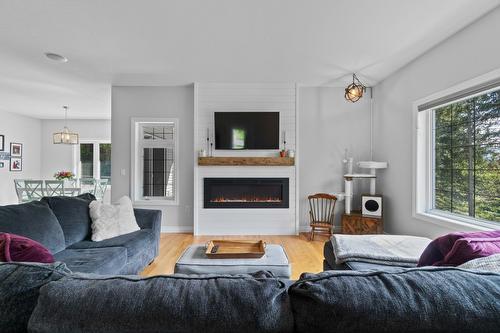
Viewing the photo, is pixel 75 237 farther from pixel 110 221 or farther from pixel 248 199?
pixel 248 199

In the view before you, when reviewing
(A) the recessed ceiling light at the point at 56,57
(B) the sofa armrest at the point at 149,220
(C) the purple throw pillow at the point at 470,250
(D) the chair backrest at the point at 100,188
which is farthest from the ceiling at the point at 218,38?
(D) the chair backrest at the point at 100,188

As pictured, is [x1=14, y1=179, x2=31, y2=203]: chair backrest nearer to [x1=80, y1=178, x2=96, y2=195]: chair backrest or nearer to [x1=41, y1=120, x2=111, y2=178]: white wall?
[x1=80, y1=178, x2=96, y2=195]: chair backrest

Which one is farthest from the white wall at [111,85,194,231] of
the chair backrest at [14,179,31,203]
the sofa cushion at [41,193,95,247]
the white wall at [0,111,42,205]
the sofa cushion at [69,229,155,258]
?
the white wall at [0,111,42,205]

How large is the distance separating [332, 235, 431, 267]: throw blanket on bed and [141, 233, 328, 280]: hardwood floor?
903 millimetres

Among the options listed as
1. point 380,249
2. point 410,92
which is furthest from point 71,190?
point 410,92

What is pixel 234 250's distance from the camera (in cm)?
218

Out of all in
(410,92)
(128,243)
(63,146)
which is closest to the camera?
(128,243)

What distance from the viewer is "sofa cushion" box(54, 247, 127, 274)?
6.07 feet

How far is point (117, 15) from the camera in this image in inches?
94.9

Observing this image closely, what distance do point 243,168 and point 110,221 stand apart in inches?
89.1

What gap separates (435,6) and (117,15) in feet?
9.71

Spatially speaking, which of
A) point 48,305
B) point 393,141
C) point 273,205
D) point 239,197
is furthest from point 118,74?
point 393,141

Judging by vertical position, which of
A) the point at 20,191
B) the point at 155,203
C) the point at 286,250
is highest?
the point at 20,191

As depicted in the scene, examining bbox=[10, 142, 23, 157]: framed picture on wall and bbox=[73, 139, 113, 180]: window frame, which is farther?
bbox=[73, 139, 113, 180]: window frame
